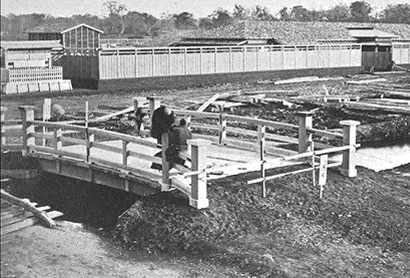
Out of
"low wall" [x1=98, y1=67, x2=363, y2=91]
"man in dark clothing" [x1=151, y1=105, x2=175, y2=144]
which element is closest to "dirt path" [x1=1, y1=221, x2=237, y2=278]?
"man in dark clothing" [x1=151, y1=105, x2=175, y2=144]

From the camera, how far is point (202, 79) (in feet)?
120

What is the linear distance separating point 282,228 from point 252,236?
525mm

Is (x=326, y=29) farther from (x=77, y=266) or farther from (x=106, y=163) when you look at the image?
(x=77, y=266)

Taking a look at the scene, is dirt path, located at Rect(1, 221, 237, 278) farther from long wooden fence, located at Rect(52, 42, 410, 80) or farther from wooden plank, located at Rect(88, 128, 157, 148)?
long wooden fence, located at Rect(52, 42, 410, 80)

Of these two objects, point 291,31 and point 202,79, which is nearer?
point 202,79

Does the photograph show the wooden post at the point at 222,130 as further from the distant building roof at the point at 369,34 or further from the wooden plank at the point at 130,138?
the distant building roof at the point at 369,34

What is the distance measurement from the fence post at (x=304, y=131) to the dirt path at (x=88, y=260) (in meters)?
4.29

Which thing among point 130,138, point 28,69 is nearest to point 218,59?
point 28,69

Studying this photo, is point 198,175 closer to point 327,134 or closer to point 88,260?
point 88,260

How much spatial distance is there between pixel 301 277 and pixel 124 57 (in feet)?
86.4

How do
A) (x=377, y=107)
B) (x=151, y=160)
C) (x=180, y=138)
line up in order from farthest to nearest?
1. (x=377, y=107)
2. (x=151, y=160)
3. (x=180, y=138)

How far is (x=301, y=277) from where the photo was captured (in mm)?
7449

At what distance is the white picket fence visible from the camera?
32875mm

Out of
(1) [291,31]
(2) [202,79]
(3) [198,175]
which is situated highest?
(1) [291,31]
